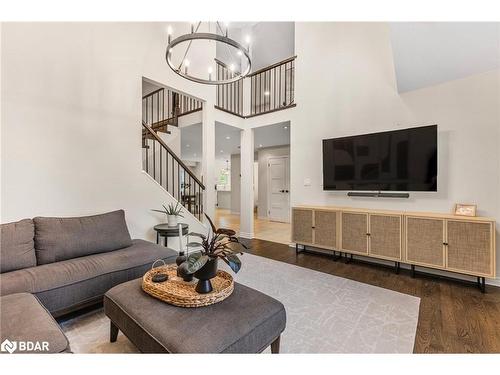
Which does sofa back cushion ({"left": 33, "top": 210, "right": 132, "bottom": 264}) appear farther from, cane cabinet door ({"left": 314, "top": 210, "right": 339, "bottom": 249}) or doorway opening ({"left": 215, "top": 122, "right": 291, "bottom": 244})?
doorway opening ({"left": 215, "top": 122, "right": 291, "bottom": 244})

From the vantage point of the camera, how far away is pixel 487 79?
277cm

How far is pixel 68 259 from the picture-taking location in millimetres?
2264

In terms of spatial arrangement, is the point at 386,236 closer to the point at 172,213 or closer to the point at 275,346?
the point at 275,346

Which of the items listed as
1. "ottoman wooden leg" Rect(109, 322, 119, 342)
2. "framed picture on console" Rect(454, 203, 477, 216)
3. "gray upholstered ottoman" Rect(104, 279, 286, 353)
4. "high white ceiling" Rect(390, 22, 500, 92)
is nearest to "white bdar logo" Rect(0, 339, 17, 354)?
"gray upholstered ottoman" Rect(104, 279, 286, 353)

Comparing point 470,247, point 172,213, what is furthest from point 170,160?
point 470,247

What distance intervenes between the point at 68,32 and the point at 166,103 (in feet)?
12.9

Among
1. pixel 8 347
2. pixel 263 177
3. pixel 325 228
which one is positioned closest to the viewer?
pixel 8 347

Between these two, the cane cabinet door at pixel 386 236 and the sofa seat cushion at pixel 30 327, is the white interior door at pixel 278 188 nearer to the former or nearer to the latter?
the cane cabinet door at pixel 386 236

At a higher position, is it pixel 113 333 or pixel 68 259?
pixel 68 259

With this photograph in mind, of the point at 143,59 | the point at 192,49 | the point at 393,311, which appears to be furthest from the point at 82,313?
the point at 192,49

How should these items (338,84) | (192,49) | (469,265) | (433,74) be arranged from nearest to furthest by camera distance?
(469,265)
(433,74)
(338,84)
(192,49)

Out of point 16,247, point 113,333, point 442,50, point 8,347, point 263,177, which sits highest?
point 442,50

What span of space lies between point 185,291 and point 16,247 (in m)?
1.75
